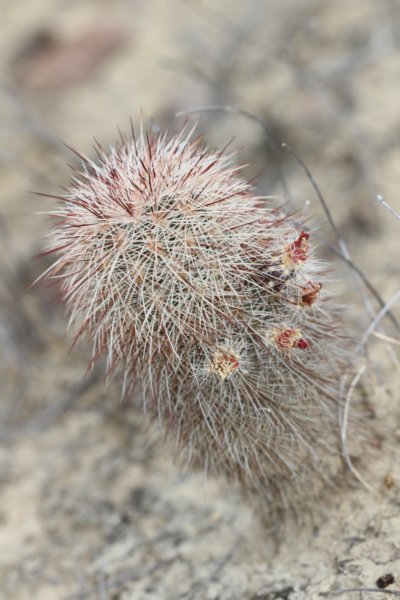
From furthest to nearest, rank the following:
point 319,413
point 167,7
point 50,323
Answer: point 167,7, point 50,323, point 319,413

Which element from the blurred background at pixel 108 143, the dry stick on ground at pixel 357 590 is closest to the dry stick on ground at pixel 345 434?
the blurred background at pixel 108 143

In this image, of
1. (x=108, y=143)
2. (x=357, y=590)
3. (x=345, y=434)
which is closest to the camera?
(x=357, y=590)

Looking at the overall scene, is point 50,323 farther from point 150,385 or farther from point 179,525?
point 150,385

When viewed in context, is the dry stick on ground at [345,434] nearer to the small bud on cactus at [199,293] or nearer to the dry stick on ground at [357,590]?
the small bud on cactus at [199,293]

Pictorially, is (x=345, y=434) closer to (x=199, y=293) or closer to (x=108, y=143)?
(x=199, y=293)

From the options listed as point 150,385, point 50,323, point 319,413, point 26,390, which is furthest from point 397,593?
point 50,323

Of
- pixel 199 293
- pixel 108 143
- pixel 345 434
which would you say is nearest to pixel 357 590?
pixel 345 434
